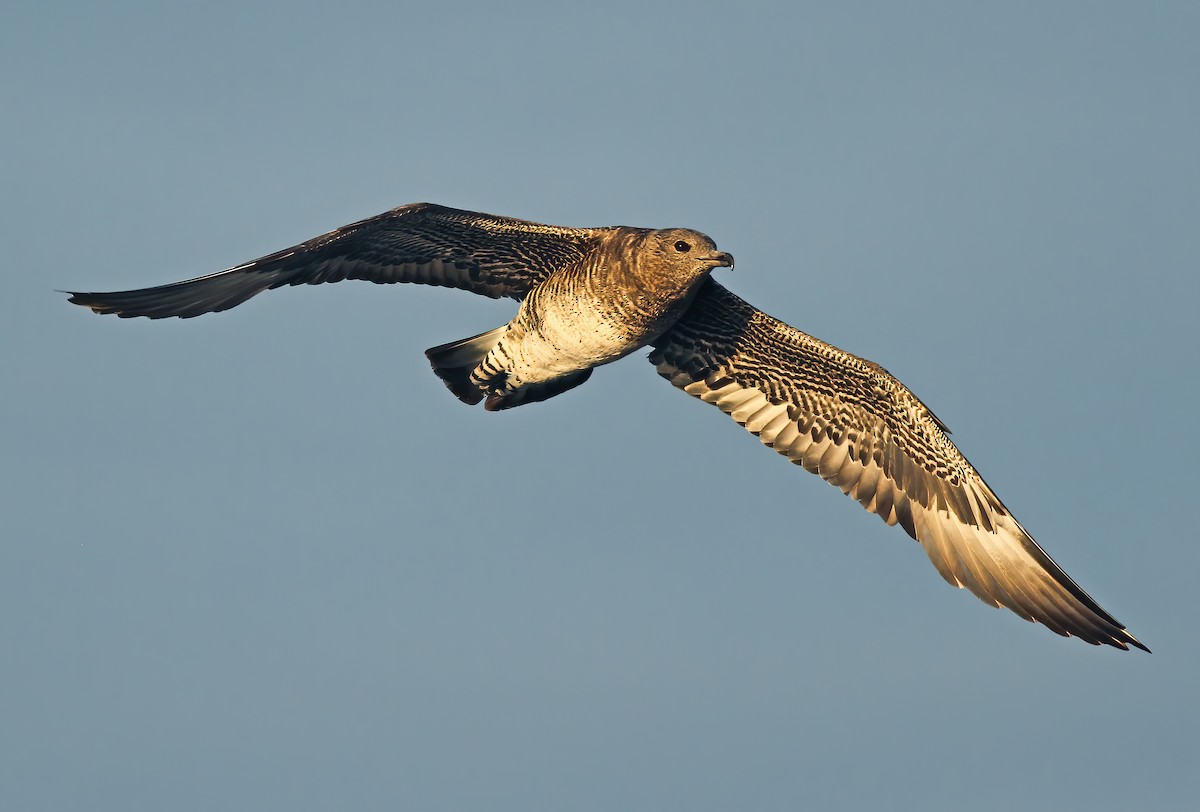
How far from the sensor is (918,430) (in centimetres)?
1314

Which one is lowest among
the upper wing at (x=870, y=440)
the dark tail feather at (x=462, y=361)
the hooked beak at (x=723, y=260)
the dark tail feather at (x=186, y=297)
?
the dark tail feather at (x=186, y=297)

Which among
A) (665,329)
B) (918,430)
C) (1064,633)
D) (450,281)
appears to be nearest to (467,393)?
(450,281)

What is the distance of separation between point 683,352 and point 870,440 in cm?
211

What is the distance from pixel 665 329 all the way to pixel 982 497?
142 inches

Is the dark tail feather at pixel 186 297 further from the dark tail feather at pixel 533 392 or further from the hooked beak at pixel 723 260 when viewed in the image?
the hooked beak at pixel 723 260

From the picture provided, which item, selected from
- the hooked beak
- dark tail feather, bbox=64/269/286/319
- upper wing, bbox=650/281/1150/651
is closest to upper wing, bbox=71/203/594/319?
dark tail feather, bbox=64/269/286/319

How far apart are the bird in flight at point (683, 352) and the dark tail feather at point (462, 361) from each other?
0.05 feet

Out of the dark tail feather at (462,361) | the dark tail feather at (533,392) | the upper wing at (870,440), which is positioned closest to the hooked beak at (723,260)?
the upper wing at (870,440)

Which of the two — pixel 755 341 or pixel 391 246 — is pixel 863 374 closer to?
pixel 755 341

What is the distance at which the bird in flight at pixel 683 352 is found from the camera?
39.2 ft

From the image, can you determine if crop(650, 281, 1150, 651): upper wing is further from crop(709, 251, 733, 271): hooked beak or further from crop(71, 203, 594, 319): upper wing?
crop(71, 203, 594, 319): upper wing

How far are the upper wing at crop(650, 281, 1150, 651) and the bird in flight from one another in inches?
0.6

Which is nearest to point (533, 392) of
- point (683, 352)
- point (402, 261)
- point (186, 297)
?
point (683, 352)

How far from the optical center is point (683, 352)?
13.8 metres
